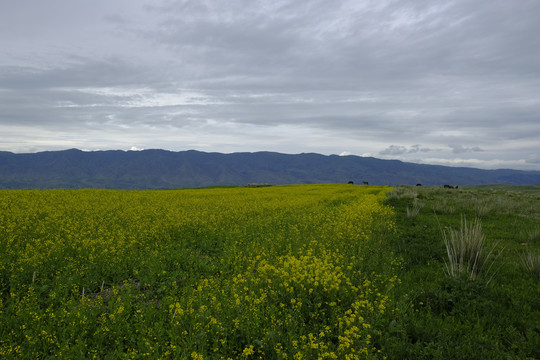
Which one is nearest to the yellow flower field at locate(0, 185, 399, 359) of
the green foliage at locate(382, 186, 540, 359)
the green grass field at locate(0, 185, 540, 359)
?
the green grass field at locate(0, 185, 540, 359)

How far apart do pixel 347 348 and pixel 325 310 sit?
3.91ft

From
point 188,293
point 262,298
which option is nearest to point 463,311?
point 262,298

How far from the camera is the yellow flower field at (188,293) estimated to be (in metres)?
4.73

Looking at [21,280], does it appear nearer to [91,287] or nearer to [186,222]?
[91,287]

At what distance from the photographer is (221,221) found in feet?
46.2

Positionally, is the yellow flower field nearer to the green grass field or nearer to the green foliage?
the green grass field

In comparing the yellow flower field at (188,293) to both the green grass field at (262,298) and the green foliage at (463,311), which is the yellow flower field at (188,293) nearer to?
the green grass field at (262,298)

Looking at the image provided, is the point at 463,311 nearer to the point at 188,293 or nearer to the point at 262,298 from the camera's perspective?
the point at 262,298

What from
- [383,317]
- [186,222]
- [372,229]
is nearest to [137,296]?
[383,317]

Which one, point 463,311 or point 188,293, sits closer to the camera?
point 463,311

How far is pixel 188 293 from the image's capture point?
21.0 ft

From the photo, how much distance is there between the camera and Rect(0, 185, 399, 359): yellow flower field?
4.73 m

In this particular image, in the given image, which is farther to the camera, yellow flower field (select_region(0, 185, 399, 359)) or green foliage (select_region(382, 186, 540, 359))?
yellow flower field (select_region(0, 185, 399, 359))

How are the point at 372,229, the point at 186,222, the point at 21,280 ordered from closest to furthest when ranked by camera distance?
the point at 21,280 → the point at 372,229 → the point at 186,222
